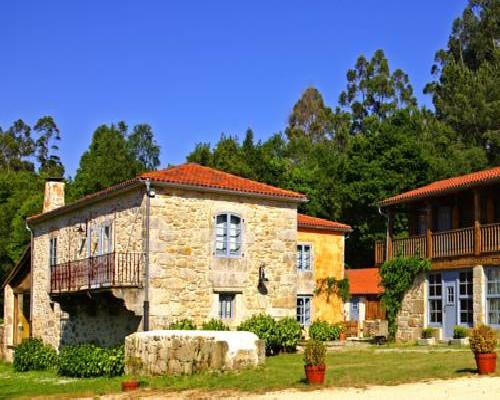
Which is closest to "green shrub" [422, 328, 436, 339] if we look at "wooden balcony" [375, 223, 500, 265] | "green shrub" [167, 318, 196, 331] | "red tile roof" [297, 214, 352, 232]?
"wooden balcony" [375, 223, 500, 265]

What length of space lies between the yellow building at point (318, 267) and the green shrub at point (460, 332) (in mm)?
6919

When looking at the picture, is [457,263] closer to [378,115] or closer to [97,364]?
[97,364]

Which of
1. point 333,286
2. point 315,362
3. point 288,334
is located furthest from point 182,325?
point 333,286

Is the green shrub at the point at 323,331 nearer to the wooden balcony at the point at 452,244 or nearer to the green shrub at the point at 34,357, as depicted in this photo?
the wooden balcony at the point at 452,244

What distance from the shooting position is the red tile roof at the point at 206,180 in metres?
24.5

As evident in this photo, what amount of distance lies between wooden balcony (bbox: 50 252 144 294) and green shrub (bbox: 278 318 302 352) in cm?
472

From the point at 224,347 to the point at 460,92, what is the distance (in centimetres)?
4605

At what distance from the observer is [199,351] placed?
18438mm

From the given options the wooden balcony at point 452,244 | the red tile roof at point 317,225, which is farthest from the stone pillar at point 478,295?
the red tile roof at point 317,225

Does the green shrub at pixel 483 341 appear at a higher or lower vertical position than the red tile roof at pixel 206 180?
lower

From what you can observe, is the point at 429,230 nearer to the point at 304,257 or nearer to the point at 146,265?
the point at 304,257

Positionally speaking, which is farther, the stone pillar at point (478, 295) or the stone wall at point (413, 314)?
the stone wall at point (413, 314)

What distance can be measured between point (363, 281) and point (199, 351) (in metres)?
25.7

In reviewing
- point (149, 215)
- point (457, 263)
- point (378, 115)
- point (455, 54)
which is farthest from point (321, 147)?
point (149, 215)
